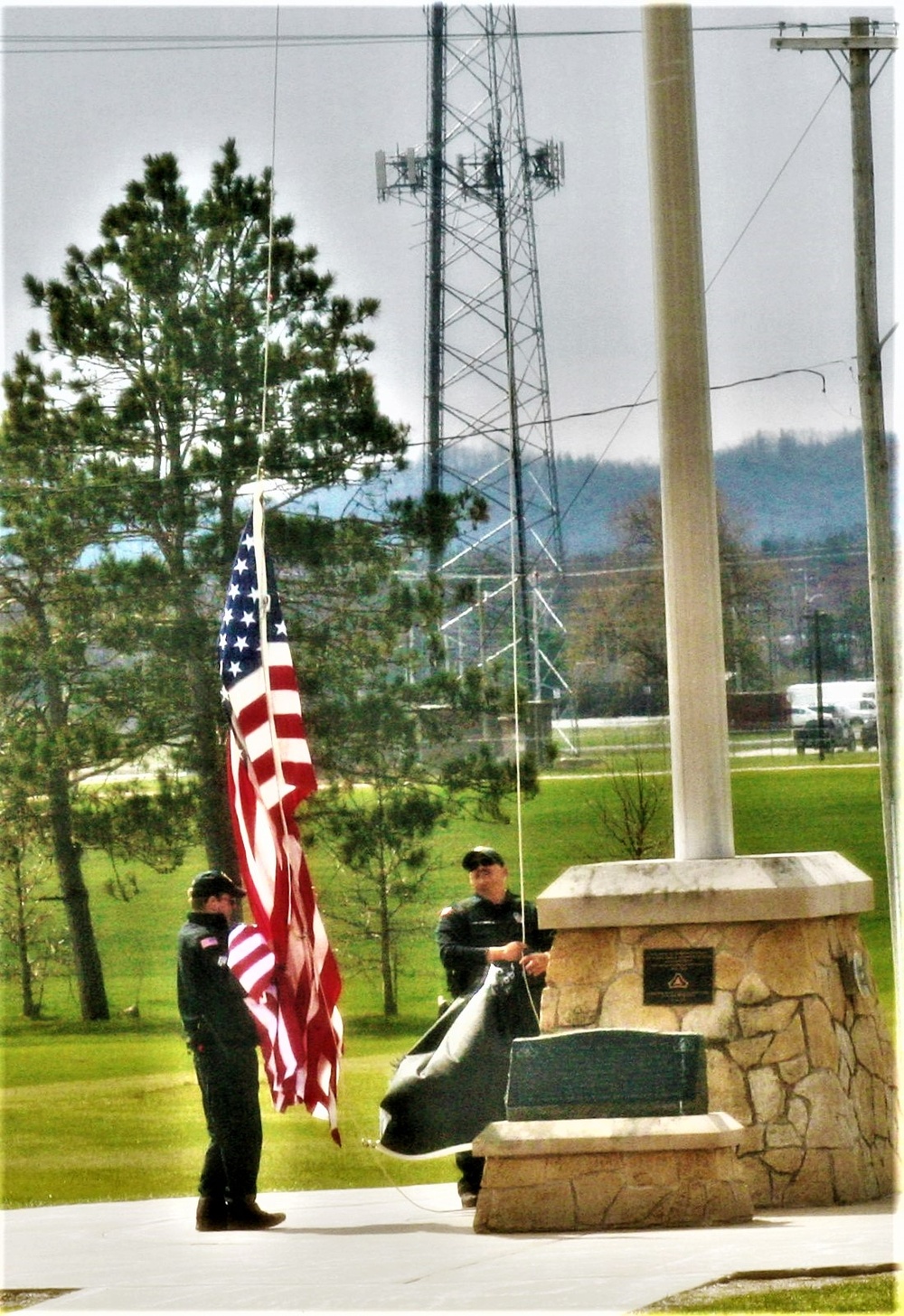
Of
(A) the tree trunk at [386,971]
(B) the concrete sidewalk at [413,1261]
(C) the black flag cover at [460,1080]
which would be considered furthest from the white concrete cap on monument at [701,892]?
(A) the tree trunk at [386,971]

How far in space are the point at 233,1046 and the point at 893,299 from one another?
806cm

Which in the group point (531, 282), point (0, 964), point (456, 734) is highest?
point (531, 282)

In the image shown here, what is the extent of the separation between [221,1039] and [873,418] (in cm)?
706

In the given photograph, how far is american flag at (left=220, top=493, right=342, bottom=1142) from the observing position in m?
6.30

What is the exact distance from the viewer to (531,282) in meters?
12.4

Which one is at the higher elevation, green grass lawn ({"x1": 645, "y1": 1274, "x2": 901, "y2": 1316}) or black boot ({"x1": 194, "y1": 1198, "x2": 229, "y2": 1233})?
green grass lawn ({"x1": 645, "y1": 1274, "x2": 901, "y2": 1316})

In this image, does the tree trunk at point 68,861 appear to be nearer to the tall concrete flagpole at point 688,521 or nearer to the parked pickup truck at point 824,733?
the parked pickup truck at point 824,733

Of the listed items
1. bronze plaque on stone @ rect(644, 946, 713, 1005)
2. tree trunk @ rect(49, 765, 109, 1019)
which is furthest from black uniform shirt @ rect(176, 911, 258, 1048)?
tree trunk @ rect(49, 765, 109, 1019)

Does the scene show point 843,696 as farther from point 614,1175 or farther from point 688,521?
point 614,1175

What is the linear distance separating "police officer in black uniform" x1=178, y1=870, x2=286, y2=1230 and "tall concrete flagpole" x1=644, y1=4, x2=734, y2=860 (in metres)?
1.78

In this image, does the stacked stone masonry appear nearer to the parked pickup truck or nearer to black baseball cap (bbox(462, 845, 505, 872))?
black baseball cap (bbox(462, 845, 505, 872))

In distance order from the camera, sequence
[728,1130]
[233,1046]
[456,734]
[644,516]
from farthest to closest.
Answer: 1. [644,516]
2. [456,734]
3. [233,1046]
4. [728,1130]

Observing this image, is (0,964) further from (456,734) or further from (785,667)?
(785,667)

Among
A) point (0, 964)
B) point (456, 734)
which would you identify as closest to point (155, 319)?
point (456, 734)
